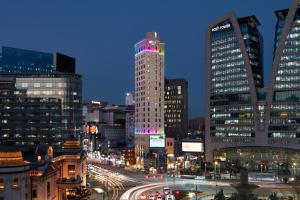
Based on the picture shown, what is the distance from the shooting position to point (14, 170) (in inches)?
2571

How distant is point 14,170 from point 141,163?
125158 mm

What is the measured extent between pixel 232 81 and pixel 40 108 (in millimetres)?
A: 80200

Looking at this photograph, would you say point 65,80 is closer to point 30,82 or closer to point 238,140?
point 30,82

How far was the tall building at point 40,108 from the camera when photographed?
16500 centimetres

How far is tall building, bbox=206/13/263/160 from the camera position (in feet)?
595

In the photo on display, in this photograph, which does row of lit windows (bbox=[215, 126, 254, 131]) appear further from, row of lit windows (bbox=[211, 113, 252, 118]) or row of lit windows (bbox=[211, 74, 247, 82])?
row of lit windows (bbox=[211, 74, 247, 82])

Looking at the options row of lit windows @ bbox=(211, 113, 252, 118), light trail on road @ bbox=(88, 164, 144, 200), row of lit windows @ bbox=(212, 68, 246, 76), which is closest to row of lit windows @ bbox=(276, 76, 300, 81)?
row of lit windows @ bbox=(212, 68, 246, 76)

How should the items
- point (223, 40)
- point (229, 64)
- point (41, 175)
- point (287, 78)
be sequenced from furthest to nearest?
point (223, 40) < point (229, 64) < point (287, 78) < point (41, 175)

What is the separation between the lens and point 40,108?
16788 cm

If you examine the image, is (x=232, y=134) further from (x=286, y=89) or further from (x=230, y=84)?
(x=286, y=89)

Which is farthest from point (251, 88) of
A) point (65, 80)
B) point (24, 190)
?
point (24, 190)

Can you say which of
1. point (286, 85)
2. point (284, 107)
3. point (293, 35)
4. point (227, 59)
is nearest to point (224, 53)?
point (227, 59)

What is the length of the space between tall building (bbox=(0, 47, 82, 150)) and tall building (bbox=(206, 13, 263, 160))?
59467 millimetres

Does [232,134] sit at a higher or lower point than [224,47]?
lower
